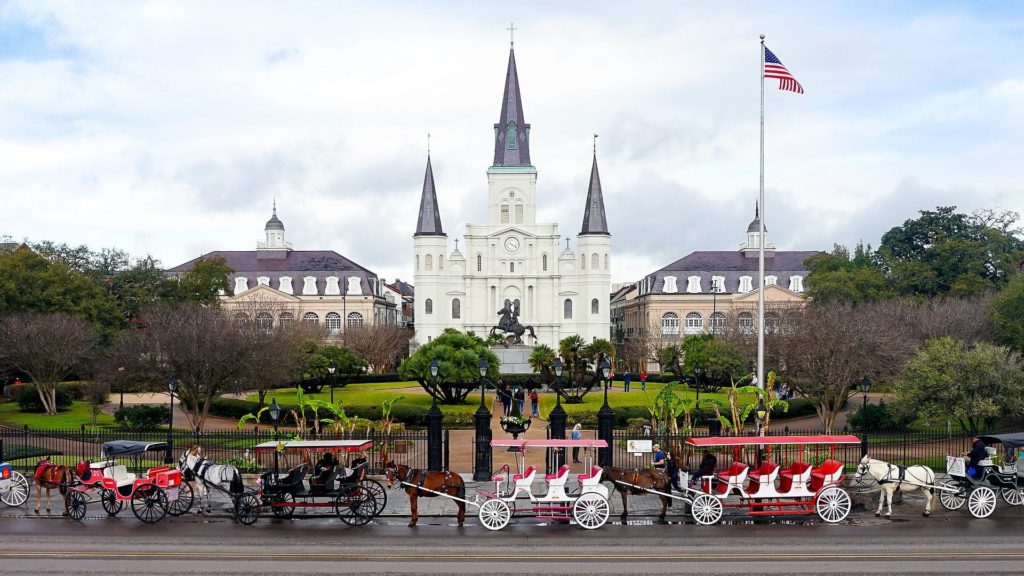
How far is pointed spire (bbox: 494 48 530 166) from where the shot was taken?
319ft

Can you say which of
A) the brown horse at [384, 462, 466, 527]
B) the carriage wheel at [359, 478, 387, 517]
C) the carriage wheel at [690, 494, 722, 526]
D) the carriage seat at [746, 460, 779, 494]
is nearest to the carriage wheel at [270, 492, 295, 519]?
the carriage wheel at [359, 478, 387, 517]

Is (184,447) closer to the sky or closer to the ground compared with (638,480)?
closer to the ground

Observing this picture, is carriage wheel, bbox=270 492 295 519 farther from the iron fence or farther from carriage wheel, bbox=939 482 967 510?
carriage wheel, bbox=939 482 967 510

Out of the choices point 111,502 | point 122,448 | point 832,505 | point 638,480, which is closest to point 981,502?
point 832,505

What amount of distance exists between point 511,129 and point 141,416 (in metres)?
64.8

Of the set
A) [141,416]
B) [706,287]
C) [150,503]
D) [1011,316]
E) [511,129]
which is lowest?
[150,503]

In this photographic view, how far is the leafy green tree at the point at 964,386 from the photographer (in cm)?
3002

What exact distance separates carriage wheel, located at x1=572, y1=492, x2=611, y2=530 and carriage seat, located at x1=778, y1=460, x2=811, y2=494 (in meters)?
3.63

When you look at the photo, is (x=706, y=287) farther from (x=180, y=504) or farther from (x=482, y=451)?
(x=180, y=504)

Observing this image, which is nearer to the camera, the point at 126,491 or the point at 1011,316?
the point at 126,491

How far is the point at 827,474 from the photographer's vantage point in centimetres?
1873

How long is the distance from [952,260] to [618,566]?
55.8 m

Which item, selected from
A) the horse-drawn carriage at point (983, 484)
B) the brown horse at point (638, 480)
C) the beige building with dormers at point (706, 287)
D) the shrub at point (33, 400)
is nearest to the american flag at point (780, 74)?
the horse-drawn carriage at point (983, 484)

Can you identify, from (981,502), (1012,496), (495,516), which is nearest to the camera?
(495,516)
